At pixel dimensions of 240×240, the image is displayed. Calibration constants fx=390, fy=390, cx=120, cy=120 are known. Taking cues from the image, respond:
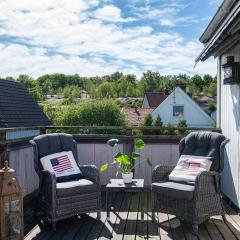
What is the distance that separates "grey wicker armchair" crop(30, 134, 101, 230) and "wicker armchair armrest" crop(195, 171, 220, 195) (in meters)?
1.12

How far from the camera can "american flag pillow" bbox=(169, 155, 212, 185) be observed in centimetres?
435

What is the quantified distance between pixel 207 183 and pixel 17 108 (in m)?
10.2

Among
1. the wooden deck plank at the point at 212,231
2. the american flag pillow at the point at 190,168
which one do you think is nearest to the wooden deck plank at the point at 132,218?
the american flag pillow at the point at 190,168

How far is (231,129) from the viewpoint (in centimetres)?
498

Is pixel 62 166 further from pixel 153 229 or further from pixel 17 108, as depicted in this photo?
pixel 17 108

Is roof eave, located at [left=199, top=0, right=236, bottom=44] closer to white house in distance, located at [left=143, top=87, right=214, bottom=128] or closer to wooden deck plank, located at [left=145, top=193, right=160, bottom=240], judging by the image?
wooden deck plank, located at [left=145, top=193, right=160, bottom=240]

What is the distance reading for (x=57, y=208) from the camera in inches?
162

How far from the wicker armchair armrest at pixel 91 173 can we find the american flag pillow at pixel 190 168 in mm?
845

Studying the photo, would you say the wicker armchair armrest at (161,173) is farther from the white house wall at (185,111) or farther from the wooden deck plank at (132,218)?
the white house wall at (185,111)

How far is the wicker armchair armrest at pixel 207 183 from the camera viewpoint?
4.02 metres

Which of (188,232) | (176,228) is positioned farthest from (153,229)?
(188,232)

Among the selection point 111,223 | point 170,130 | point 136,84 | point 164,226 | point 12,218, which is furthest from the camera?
point 136,84

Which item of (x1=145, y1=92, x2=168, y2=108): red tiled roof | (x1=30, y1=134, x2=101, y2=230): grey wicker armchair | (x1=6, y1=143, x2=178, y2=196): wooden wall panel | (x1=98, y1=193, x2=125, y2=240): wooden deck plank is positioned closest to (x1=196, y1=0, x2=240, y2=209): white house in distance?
(x1=6, y1=143, x2=178, y2=196): wooden wall panel

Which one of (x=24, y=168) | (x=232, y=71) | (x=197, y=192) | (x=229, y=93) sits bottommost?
(x=197, y=192)
